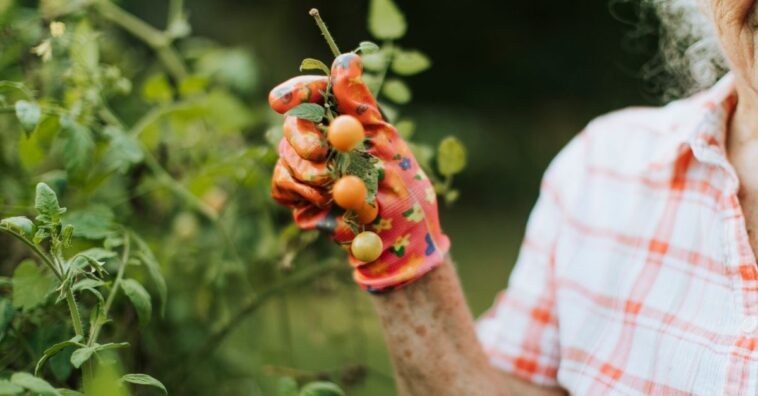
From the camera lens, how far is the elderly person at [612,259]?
3.25 ft

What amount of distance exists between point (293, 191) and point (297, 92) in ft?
0.42

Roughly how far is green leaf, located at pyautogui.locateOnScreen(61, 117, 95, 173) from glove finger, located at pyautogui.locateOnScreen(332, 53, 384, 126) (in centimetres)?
35

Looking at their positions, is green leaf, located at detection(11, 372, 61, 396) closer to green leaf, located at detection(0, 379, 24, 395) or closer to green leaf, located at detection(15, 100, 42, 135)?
green leaf, located at detection(0, 379, 24, 395)

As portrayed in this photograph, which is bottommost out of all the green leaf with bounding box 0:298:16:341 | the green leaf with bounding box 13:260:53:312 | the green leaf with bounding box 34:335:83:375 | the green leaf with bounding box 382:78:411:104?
the green leaf with bounding box 0:298:16:341

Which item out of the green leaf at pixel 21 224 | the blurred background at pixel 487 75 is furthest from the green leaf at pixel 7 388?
the blurred background at pixel 487 75

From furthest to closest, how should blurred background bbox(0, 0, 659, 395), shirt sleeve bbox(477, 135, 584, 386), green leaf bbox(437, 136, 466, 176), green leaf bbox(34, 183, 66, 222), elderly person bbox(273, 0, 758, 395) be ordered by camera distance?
blurred background bbox(0, 0, 659, 395) < shirt sleeve bbox(477, 135, 584, 386) < green leaf bbox(437, 136, 466, 176) < elderly person bbox(273, 0, 758, 395) < green leaf bbox(34, 183, 66, 222)

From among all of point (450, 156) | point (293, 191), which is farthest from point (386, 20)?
point (293, 191)

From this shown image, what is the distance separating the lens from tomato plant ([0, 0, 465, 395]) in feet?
2.94

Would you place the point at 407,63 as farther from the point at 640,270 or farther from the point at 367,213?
the point at 640,270

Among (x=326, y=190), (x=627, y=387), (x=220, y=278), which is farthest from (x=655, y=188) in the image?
(x=220, y=278)

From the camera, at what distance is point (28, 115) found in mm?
921

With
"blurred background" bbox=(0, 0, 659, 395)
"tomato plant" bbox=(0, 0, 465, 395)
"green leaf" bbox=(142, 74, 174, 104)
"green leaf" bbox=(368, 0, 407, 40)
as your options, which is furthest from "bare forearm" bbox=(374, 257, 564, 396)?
"blurred background" bbox=(0, 0, 659, 395)

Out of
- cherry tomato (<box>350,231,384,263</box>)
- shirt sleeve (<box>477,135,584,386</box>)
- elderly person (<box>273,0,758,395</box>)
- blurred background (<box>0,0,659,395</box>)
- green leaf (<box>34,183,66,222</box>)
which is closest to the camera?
green leaf (<box>34,183,66,222</box>)

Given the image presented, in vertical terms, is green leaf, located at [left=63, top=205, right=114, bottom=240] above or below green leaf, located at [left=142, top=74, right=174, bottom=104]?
below
